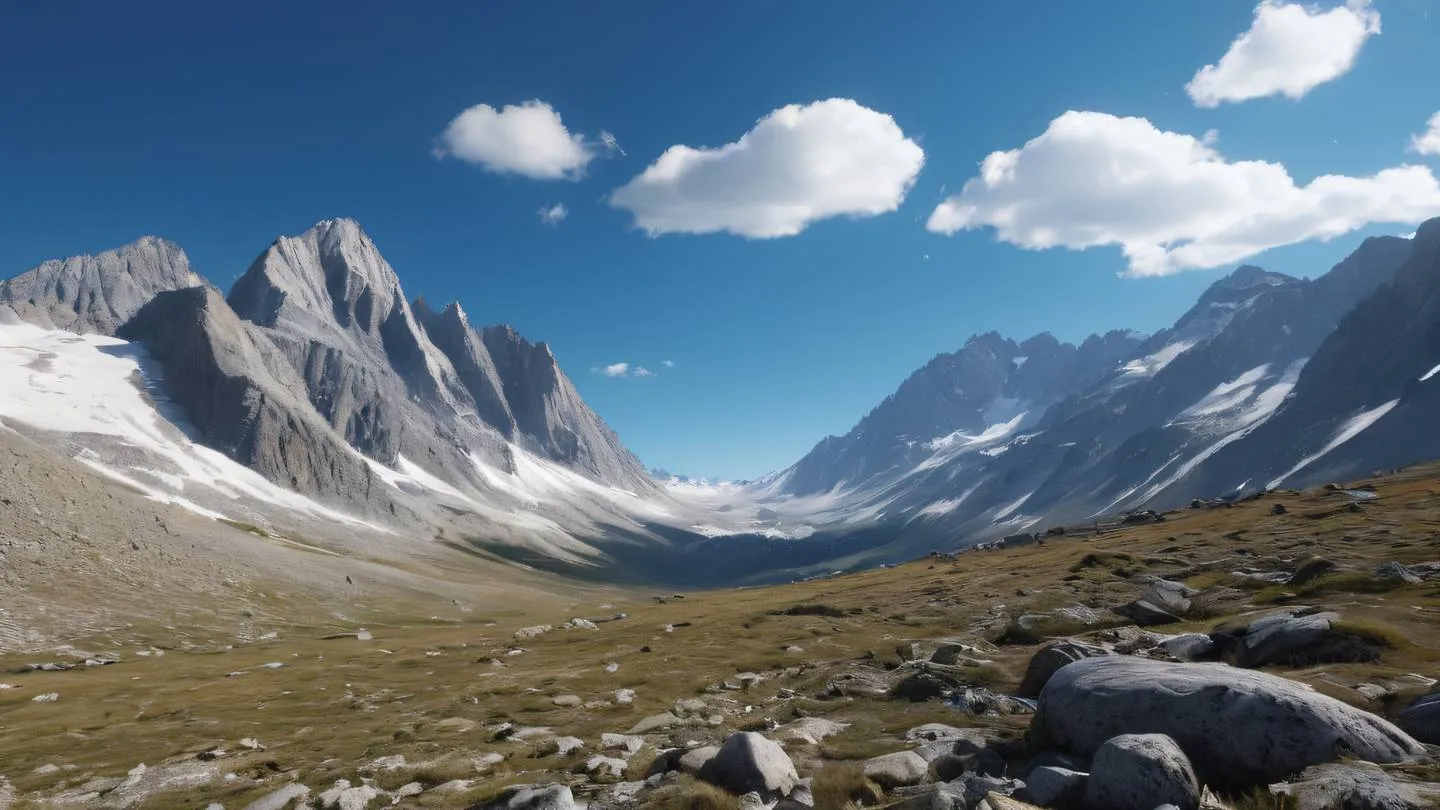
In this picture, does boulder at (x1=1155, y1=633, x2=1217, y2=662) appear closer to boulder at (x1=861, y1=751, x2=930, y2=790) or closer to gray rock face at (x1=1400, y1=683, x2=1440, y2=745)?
gray rock face at (x1=1400, y1=683, x2=1440, y2=745)

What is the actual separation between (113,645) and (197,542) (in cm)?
6203

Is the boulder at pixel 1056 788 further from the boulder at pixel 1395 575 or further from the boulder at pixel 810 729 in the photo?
the boulder at pixel 1395 575

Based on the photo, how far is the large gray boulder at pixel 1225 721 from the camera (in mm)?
13742

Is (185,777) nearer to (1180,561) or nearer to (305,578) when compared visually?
(1180,561)

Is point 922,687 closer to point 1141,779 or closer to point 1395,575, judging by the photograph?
point 1141,779

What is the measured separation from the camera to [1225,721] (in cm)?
1462

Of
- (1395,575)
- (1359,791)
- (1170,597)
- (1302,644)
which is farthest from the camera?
(1170,597)

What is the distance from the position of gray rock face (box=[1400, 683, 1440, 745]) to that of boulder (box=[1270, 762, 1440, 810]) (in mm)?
3605

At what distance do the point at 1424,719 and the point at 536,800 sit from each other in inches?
796

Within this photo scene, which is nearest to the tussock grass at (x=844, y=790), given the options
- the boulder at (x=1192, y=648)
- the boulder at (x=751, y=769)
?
the boulder at (x=751, y=769)

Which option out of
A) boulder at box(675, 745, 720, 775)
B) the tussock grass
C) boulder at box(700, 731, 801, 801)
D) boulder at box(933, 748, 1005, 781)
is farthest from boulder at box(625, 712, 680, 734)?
boulder at box(933, 748, 1005, 781)

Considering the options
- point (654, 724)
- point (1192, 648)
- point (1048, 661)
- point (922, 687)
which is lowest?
point (654, 724)

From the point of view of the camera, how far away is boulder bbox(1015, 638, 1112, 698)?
25170 mm

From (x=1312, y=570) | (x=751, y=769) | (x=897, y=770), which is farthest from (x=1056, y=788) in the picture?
(x=1312, y=570)
